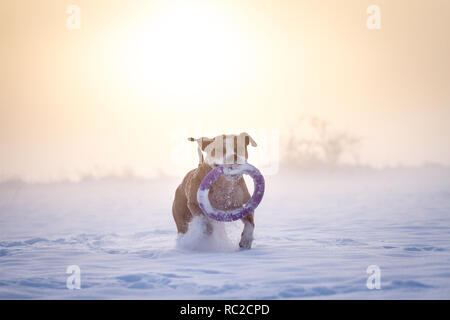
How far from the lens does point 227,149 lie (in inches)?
255

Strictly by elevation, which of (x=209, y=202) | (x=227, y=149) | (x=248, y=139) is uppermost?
(x=248, y=139)

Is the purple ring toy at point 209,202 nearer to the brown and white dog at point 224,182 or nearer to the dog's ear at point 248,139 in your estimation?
the brown and white dog at point 224,182

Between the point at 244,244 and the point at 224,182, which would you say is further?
the point at 224,182

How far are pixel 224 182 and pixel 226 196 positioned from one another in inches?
7.0

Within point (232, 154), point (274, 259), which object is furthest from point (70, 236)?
point (274, 259)

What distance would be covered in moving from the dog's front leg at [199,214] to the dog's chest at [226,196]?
262 millimetres

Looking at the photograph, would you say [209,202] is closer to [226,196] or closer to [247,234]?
[226,196]

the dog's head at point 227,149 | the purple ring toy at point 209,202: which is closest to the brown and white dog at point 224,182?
the dog's head at point 227,149

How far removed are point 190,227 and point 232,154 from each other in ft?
4.07

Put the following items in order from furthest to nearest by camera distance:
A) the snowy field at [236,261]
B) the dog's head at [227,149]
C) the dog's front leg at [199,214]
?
the dog's front leg at [199,214]
the dog's head at [227,149]
the snowy field at [236,261]

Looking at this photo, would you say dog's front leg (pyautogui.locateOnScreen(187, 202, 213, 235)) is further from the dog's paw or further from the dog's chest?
the dog's paw

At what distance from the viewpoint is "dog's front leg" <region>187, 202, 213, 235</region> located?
674cm

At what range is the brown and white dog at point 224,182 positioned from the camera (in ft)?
21.3

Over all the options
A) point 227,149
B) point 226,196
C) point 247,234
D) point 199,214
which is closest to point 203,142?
point 227,149
